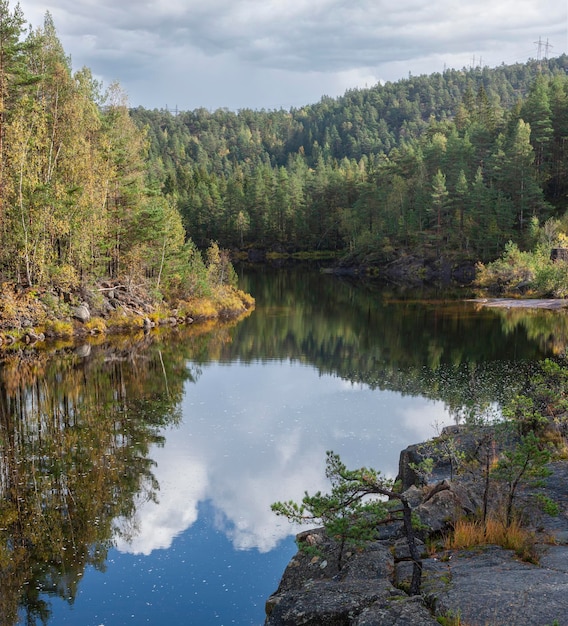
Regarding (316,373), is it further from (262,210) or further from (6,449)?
(262,210)

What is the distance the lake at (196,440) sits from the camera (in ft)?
42.3

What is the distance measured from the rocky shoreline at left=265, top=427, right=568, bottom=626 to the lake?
2711 millimetres

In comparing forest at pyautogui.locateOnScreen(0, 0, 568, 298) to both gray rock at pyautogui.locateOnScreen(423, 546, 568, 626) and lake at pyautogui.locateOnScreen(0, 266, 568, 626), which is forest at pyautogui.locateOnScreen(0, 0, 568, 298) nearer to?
lake at pyautogui.locateOnScreen(0, 266, 568, 626)

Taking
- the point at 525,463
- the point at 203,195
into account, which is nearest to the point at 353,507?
the point at 525,463

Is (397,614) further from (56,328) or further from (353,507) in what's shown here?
(56,328)

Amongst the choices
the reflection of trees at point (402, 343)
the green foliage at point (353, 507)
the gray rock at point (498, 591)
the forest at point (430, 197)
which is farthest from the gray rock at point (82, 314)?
the gray rock at point (498, 591)

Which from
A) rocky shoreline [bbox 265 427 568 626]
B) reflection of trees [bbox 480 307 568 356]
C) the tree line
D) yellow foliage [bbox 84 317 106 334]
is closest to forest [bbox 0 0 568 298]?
the tree line

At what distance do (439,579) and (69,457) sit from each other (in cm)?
1357

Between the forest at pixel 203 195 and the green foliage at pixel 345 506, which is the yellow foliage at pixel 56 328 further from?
the green foliage at pixel 345 506

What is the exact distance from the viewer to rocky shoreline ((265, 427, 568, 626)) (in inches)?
313

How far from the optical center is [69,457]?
63.4 feet

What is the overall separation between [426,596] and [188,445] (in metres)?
13.8

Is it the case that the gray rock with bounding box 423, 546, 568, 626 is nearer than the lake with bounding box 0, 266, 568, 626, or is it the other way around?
the gray rock with bounding box 423, 546, 568, 626

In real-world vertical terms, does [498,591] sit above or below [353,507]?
below
